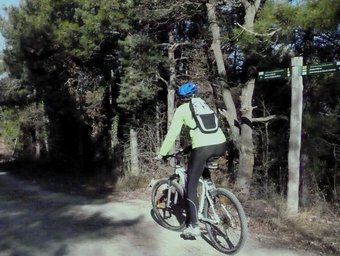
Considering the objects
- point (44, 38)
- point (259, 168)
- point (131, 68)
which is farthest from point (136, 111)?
point (259, 168)

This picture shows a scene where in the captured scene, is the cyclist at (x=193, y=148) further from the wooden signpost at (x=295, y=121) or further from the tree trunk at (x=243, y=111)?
the tree trunk at (x=243, y=111)

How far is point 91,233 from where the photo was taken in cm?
730

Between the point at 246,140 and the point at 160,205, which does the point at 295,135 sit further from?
the point at 246,140

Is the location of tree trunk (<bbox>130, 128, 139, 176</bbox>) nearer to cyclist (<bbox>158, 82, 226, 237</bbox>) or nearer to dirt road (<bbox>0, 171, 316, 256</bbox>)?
dirt road (<bbox>0, 171, 316, 256</bbox>)

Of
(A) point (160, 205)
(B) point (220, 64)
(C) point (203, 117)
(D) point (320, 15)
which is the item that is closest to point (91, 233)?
(A) point (160, 205)

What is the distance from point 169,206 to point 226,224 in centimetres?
132

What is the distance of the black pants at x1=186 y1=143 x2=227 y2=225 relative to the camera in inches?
254

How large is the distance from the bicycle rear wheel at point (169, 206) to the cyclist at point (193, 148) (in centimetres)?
63

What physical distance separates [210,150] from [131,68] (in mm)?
10632

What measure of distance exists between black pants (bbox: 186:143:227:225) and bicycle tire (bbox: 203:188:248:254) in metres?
0.17

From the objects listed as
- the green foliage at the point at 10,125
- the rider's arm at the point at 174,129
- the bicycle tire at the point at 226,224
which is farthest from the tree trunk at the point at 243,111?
the green foliage at the point at 10,125

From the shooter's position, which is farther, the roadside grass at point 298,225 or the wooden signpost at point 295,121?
the wooden signpost at point 295,121

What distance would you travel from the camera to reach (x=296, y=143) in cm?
863

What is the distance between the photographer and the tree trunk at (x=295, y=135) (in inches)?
336
